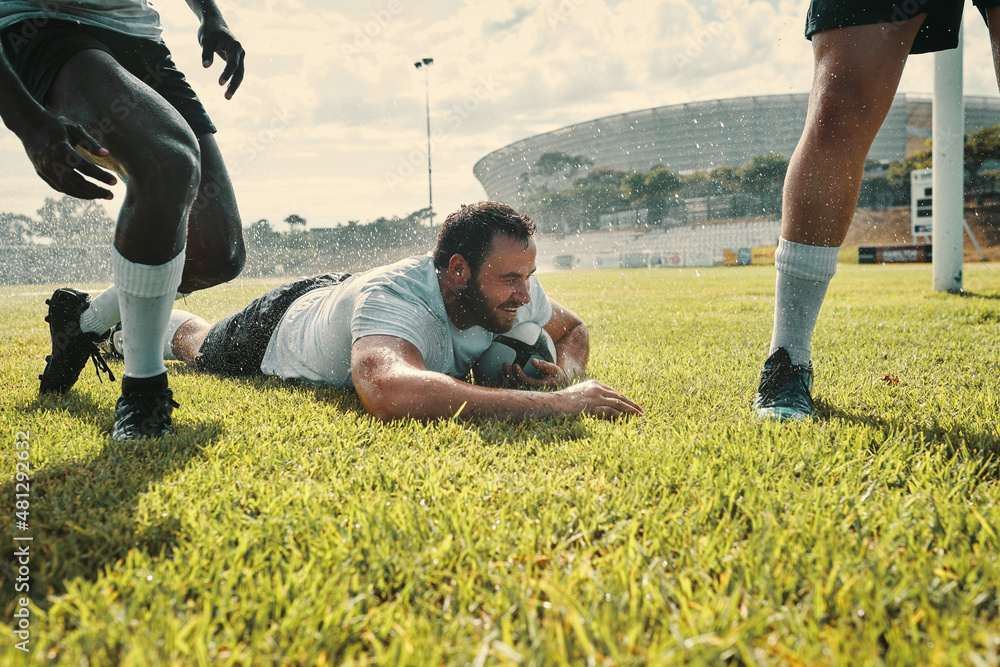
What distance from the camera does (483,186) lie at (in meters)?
105

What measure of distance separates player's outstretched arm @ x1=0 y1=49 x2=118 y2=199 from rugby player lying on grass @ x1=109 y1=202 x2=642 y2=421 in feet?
3.28

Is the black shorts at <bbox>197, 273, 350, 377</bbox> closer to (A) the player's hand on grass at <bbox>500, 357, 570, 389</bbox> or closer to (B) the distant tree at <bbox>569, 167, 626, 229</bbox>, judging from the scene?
(A) the player's hand on grass at <bbox>500, 357, 570, 389</bbox>

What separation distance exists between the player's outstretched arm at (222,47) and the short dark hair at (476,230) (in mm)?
1142

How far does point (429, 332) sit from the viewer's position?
2.69m

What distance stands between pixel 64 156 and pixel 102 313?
1244 mm

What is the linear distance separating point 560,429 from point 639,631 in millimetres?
1196

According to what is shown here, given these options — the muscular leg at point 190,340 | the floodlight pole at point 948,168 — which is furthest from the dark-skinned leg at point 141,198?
the floodlight pole at point 948,168

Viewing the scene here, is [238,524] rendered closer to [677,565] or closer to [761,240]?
[677,565]

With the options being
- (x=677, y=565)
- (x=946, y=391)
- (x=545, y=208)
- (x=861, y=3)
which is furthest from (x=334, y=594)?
(x=545, y=208)

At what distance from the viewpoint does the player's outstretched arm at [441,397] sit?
87.9 inches

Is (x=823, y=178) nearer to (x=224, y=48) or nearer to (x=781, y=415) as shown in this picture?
(x=781, y=415)

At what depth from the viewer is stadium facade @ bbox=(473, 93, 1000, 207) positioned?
269 feet

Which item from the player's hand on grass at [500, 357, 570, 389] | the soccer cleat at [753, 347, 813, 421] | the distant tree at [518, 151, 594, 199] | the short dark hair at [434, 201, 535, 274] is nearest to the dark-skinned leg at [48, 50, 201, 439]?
the short dark hair at [434, 201, 535, 274]

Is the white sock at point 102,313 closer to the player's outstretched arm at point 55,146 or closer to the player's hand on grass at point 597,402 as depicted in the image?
the player's outstretched arm at point 55,146
